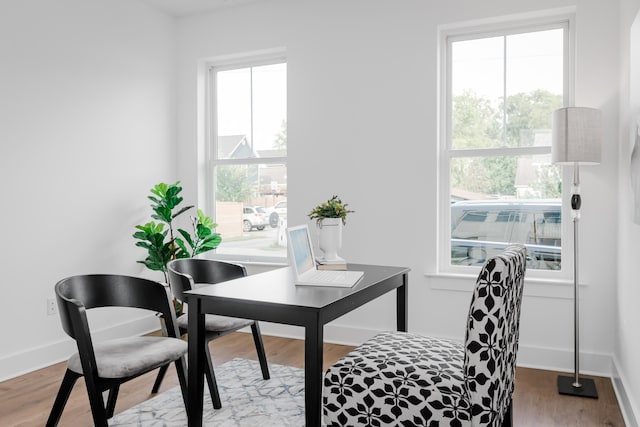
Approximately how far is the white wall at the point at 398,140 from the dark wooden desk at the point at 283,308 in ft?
4.44

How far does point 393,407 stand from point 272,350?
205cm

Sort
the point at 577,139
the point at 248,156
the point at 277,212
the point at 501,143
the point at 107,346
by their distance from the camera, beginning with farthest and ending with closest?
the point at 248,156
the point at 277,212
the point at 501,143
the point at 577,139
the point at 107,346

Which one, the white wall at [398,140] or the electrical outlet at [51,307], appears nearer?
the white wall at [398,140]

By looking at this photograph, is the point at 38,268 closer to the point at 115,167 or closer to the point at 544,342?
the point at 115,167

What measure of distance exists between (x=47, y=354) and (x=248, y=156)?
2.19m

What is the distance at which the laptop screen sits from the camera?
7.44 ft

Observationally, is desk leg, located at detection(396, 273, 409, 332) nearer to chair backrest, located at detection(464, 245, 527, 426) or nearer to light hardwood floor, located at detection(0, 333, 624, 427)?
light hardwood floor, located at detection(0, 333, 624, 427)

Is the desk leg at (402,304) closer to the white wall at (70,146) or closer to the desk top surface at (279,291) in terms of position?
the desk top surface at (279,291)

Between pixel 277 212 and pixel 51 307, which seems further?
pixel 277 212

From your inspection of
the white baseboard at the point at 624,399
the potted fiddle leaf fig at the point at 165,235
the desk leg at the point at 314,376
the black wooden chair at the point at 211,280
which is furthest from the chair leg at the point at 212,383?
the white baseboard at the point at 624,399

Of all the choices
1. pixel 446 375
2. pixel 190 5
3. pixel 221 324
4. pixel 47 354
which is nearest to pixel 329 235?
pixel 221 324

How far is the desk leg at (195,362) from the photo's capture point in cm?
209

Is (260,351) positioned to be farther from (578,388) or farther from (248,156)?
(248,156)

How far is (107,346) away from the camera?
2303mm
